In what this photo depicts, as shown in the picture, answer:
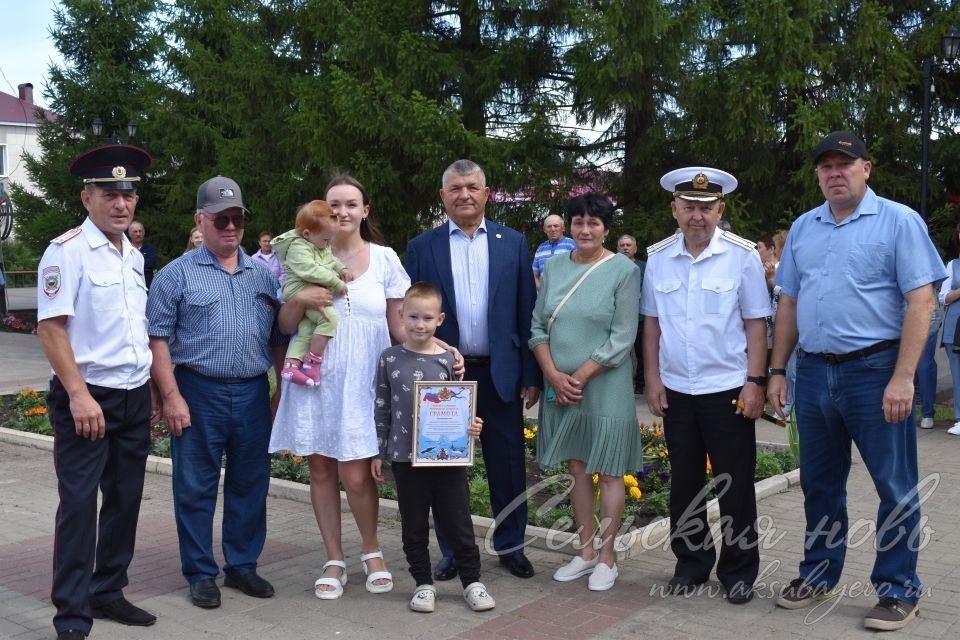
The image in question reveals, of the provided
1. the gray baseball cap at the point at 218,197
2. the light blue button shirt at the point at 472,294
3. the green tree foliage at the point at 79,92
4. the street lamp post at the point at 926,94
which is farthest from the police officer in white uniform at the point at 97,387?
the green tree foliage at the point at 79,92

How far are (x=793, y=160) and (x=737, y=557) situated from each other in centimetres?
902

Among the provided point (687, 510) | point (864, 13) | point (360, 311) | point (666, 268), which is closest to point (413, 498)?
point (360, 311)

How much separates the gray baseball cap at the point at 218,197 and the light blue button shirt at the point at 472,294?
119 centimetres

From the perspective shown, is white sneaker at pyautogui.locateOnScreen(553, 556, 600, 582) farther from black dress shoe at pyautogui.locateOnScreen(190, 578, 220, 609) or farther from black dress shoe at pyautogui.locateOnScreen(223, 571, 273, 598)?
black dress shoe at pyautogui.locateOnScreen(190, 578, 220, 609)

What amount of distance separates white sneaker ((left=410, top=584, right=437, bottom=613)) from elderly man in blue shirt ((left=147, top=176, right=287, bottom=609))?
2.60ft

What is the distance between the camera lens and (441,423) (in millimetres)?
4648

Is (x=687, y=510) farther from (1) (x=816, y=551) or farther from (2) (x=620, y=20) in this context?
(2) (x=620, y=20)

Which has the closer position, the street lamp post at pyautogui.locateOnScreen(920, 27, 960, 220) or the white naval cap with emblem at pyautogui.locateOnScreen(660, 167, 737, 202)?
the white naval cap with emblem at pyautogui.locateOnScreen(660, 167, 737, 202)

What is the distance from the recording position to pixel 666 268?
4918 mm

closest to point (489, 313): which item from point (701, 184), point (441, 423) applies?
point (441, 423)

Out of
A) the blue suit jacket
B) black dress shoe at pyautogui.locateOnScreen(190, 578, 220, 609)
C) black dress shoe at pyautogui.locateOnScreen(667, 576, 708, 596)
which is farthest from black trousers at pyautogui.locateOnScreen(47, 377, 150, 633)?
black dress shoe at pyautogui.locateOnScreen(667, 576, 708, 596)

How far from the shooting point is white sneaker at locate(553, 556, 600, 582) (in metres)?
5.18

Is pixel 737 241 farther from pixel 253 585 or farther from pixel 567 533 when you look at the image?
pixel 253 585

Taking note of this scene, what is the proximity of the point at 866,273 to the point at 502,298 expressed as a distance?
1.82 m
